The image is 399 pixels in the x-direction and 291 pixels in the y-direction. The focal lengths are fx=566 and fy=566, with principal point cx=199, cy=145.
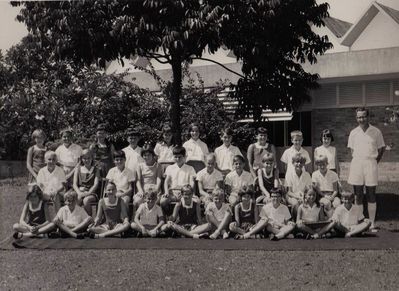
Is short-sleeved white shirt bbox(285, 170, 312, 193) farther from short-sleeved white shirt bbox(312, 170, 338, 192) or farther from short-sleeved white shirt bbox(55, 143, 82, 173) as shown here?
short-sleeved white shirt bbox(55, 143, 82, 173)

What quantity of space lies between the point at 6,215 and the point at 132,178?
328 cm

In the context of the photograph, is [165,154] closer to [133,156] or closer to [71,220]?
[133,156]

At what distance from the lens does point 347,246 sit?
23.3 ft

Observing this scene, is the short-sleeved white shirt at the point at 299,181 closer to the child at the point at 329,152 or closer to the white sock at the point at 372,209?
the child at the point at 329,152

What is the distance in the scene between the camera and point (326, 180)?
8.43 metres

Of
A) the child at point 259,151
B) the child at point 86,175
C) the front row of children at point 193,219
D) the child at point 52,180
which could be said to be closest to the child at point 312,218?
the front row of children at point 193,219

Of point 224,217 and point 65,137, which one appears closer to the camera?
point 224,217

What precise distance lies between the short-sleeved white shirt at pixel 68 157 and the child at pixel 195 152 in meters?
1.81

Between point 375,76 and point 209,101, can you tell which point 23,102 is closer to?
point 209,101

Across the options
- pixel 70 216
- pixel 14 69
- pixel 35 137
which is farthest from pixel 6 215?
pixel 14 69

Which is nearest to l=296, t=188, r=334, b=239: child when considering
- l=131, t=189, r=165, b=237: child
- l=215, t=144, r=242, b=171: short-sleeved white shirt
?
l=215, t=144, r=242, b=171: short-sleeved white shirt

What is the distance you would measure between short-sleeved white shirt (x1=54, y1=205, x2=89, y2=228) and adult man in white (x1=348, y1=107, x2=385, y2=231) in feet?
13.2

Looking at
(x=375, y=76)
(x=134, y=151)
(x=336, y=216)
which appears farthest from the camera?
(x=375, y=76)

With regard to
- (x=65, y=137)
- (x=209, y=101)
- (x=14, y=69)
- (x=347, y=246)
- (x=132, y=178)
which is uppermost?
(x=14, y=69)
